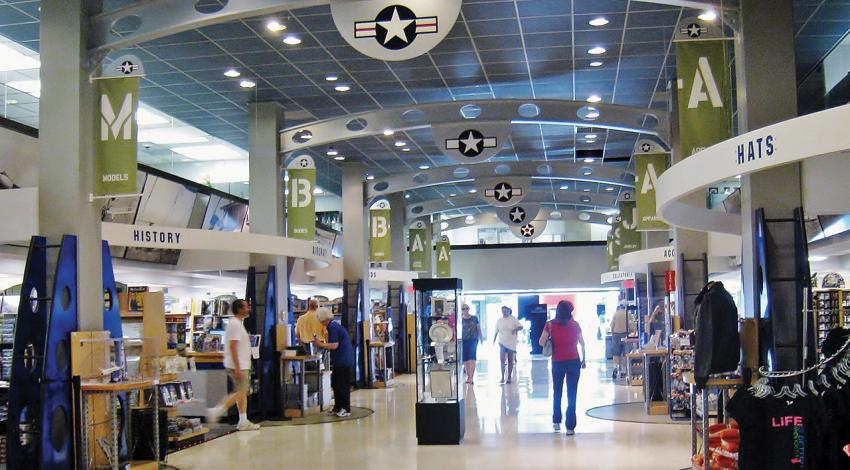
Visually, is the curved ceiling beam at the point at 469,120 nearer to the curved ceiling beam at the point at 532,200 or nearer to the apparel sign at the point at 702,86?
the apparel sign at the point at 702,86

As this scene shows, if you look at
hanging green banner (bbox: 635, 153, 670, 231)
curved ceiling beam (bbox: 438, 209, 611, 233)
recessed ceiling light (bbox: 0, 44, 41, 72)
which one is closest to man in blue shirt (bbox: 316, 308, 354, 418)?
hanging green banner (bbox: 635, 153, 670, 231)

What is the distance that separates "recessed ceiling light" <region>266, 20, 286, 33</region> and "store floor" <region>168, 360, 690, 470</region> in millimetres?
4557

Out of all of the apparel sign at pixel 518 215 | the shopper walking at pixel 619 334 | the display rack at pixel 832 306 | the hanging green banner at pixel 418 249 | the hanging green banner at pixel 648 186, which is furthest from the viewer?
the hanging green banner at pixel 418 249

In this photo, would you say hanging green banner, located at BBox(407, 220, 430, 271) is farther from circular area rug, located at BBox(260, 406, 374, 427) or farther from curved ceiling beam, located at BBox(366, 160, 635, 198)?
circular area rug, located at BBox(260, 406, 374, 427)

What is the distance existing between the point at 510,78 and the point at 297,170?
11.0ft

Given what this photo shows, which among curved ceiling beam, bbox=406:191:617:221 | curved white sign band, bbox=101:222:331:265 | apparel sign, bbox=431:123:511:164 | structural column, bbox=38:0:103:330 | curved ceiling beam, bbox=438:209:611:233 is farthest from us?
curved ceiling beam, bbox=438:209:611:233

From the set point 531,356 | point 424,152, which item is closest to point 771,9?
point 424,152

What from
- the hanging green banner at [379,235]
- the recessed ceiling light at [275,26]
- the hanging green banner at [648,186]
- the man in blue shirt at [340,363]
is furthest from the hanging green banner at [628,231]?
the recessed ceiling light at [275,26]

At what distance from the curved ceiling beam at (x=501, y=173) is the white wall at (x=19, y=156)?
9.04 m

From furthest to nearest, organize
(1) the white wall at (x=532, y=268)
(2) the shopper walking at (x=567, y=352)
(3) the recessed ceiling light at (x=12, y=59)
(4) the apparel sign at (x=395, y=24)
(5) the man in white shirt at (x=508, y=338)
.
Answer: (1) the white wall at (x=532, y=268), (5) the man in white shirt at (x=508, y=338), (3) the recessed ceiling light at (x=12, y=59), (2) the shopper walking at (x=567, y=352), (4) the apparel sign at (x=395, y=24)

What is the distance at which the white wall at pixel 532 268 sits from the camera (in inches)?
1210

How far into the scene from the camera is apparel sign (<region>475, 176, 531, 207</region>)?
58.2ft

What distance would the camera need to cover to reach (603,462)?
28.1 ft

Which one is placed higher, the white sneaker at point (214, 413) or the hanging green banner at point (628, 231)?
the hanging green banner at point (628, 231)
